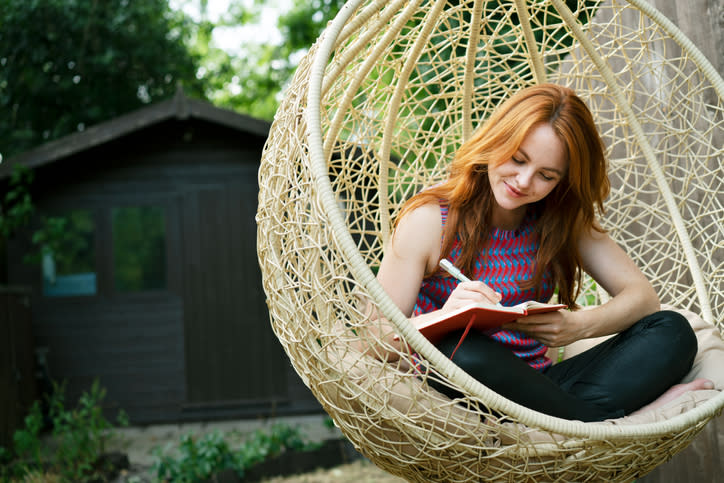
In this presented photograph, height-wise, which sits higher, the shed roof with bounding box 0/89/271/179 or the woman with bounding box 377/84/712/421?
the shed roof with bounding box 0/89/271/179

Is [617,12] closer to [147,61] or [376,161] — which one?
[376,161]

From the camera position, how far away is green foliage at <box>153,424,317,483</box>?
325 centimetres

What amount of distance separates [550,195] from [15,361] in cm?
412

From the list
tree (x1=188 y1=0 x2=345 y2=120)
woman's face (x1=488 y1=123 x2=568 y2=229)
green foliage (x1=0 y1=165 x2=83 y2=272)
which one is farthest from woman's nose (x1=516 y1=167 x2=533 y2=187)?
tree (x1=188 y1=0 x2=345 y2=120)

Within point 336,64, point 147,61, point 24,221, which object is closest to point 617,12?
point 336,64

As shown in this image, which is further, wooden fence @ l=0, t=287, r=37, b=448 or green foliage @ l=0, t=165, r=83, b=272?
green foliage @ l=0, t=165, r=83, b=272

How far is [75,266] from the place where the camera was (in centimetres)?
577

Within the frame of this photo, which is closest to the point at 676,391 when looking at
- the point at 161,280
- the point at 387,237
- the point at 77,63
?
the point at 387,237

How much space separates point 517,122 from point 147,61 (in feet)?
27.5

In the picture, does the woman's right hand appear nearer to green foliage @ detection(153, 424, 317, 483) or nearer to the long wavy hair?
the long wavy hair

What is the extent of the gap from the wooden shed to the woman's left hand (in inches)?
175

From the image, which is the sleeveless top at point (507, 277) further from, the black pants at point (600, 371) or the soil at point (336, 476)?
the soil at point (336, 476)

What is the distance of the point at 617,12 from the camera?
83.4 inches

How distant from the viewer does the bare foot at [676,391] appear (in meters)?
1.48
